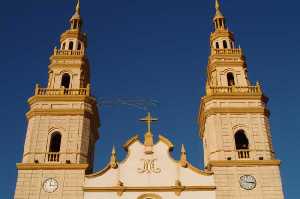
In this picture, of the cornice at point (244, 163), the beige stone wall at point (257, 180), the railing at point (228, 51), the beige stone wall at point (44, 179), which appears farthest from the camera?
the railing at point (228, 51)

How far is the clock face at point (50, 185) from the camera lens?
29.1m

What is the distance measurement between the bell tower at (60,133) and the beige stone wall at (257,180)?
7933 millimetres

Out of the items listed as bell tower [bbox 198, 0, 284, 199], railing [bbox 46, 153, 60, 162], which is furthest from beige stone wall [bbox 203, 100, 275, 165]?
railing [bbox 46, 153, 60, 162]

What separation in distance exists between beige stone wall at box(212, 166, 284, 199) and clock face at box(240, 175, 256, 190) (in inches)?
7.2

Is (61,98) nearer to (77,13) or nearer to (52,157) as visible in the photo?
(52,157)

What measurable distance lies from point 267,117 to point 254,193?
5.80 metres

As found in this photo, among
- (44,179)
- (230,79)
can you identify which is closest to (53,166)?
(44,179)

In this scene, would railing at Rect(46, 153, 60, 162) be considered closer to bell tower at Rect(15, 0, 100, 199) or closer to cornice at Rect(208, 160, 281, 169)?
bell tower at Rect(15, 0, 100, 199)

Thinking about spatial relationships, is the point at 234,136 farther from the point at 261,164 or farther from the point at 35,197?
the point at 35,197

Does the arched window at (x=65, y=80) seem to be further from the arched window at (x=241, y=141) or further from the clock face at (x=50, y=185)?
the arched window at (x=241, y=141)

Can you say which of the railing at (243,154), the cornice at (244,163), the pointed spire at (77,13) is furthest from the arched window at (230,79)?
the pointed spire at (77,13)

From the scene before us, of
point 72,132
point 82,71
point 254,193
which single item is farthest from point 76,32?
point 254,193

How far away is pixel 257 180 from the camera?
29578 mm

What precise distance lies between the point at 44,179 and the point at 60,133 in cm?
330
